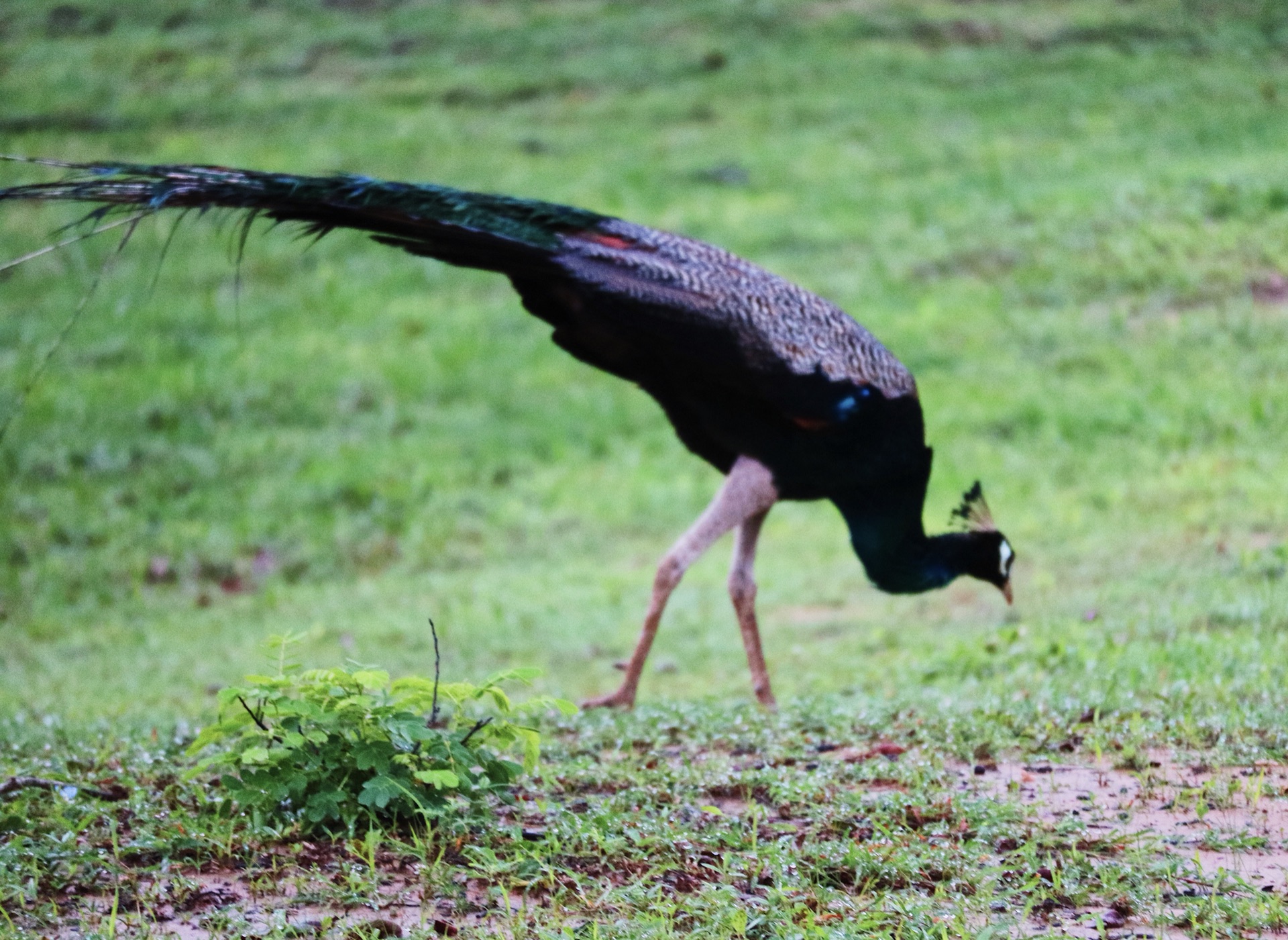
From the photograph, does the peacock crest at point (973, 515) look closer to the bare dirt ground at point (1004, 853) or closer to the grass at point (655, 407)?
the grass at point (655, 407)

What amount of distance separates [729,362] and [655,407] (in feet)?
21.3

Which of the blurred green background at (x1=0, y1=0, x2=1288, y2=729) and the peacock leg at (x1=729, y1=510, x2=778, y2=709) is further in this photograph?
the blurred green background at (x1=0, y1=0, x2=1288, y2=729)

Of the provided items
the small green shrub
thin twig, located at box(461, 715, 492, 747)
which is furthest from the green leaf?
Answer: thin twig, located at box(461, 715, 492, 747)

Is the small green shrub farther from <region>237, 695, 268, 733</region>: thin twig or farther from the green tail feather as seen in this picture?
the green tail feather

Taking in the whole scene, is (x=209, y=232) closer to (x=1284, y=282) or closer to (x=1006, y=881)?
(x=1284, y=282)

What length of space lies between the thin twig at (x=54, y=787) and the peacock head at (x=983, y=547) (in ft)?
12.1

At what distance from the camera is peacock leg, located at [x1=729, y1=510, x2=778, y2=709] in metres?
6.19

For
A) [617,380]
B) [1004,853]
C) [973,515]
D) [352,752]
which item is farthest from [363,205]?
[617,380]

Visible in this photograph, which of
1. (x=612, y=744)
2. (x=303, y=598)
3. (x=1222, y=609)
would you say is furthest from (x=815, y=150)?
(x=612, y=744)

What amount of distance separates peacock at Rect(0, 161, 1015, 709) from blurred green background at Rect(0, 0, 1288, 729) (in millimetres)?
810

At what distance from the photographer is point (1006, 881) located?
362 cm

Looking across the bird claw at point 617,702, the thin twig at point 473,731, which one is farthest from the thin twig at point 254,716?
the bird claw at point 617,702

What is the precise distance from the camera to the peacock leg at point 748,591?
619 centimetres

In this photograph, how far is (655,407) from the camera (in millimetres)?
12484
